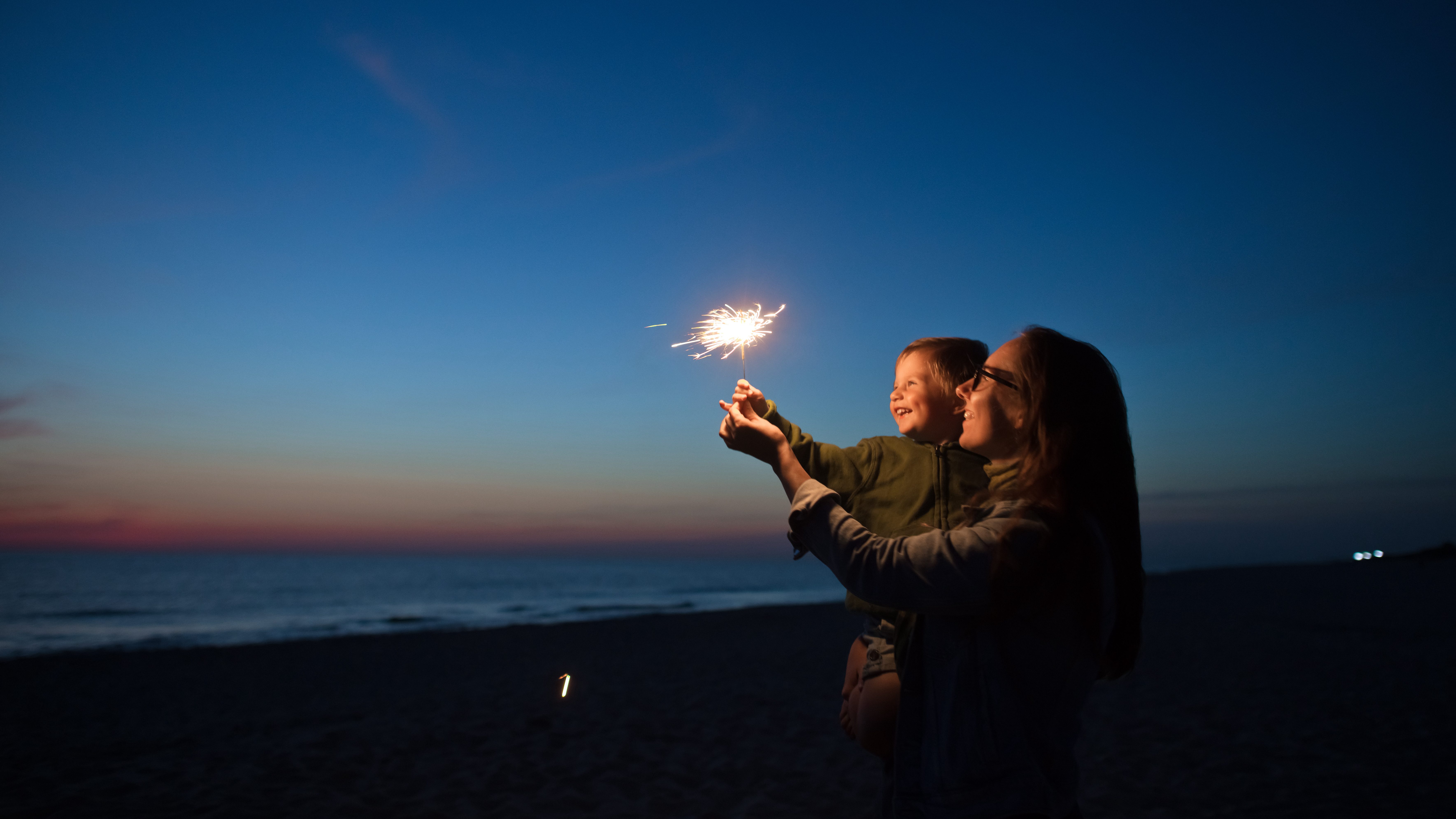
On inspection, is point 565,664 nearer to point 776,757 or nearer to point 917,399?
point 776,757

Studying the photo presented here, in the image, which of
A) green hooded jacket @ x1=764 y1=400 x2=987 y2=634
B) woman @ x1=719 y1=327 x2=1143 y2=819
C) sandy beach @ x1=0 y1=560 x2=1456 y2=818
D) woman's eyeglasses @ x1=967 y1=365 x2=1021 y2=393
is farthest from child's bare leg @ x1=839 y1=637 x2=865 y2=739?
sandy beach @ x1=0 y1=560 x2=1456 y2=818

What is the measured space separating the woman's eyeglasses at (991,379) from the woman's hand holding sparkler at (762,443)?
0.41 metres

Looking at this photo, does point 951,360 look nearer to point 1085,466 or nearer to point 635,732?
point 1085,466

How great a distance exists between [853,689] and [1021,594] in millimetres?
704

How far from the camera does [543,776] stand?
260 inches

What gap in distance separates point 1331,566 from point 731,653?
4330 cm

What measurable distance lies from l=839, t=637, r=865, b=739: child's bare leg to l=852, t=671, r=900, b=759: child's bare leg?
4 centimetres

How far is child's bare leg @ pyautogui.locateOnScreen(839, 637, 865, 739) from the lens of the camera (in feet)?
5.82

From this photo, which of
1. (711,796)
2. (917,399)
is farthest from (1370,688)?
(917,399)

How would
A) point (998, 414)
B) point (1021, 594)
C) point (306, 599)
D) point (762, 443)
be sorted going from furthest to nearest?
point (306, 599) → point (762, 443) → point (998, 414) → point (1021, 594)

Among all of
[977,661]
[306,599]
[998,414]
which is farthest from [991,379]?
[306,599]

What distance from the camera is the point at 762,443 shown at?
1631 mm

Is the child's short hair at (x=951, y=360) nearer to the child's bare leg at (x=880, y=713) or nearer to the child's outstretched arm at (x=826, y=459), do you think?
the child's outstretched arm at (x=826, y=459)

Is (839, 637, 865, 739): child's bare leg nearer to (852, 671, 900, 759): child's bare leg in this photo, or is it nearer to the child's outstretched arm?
(852, 671, 900, 759): child's bare leg
